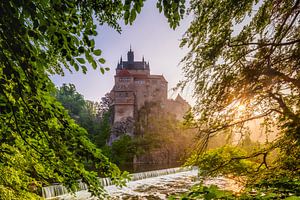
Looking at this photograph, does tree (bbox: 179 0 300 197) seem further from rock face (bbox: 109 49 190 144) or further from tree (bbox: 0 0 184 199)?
rock face (bbox: 109 49 190 144)

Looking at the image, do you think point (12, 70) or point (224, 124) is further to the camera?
point (224, 124)

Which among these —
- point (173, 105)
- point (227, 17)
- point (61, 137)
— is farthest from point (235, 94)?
point (173, 105)

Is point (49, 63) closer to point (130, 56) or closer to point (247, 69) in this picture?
point (247, 69)

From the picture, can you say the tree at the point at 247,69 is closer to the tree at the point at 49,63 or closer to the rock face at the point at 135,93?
the tree at the point at 49,63

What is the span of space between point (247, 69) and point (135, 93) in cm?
4738

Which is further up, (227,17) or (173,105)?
(173,105)

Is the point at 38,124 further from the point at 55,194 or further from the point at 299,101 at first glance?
the point at 55,194

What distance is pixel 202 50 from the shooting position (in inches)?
160

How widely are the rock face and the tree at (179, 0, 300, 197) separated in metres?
38.8

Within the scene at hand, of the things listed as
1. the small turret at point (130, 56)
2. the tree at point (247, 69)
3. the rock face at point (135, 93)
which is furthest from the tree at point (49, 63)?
the small turret at point (130, 56)

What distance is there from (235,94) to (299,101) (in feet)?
2.88

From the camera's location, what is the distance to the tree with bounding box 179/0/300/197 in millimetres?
3629

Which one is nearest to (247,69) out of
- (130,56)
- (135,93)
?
(135,93)

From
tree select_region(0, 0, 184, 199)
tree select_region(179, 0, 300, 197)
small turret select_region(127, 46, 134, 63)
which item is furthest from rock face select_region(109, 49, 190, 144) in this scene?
tree select_region(0, 0, 184, 199)
